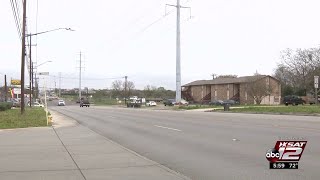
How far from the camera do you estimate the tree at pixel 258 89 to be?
86.1 m

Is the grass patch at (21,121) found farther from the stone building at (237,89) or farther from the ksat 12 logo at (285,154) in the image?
the stone building at (237,89)

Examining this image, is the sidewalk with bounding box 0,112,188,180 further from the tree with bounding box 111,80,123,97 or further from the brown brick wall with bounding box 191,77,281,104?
the tree with bounding box 111,80,123,97

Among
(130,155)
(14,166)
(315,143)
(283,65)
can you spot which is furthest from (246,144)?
(283,65)

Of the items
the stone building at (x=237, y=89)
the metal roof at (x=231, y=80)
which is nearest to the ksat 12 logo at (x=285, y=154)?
the stone building at (x=237, y=89)

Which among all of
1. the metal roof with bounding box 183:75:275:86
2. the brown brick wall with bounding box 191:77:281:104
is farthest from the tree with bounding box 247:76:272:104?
the brown brick wall with bounding box 191:77:281:104

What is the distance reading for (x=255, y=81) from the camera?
285ft

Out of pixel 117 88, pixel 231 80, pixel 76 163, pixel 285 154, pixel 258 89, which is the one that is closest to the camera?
pixel 285 154

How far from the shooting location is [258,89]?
3393 inches

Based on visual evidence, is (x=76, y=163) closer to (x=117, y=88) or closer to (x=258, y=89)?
(x=258, y=89)

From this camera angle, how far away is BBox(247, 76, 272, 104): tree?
→ 86062 mm

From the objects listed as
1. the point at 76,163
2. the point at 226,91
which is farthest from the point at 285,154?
the point at 226,91

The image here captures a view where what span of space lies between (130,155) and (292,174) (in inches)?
208

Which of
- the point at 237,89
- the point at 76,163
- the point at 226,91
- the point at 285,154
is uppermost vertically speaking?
the point at 237,89

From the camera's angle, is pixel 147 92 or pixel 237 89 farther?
pixel 147 92
